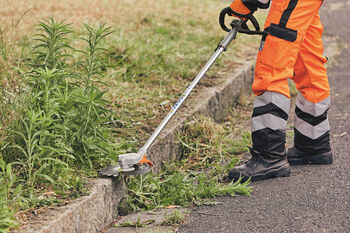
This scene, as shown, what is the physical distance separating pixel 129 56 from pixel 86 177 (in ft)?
7.22

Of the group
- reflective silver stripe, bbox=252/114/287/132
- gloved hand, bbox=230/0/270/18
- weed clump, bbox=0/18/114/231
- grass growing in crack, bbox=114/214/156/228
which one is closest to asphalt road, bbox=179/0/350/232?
grass growing in crack, bbox=114/214/156/228

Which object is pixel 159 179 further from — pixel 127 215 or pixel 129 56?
pixel 129 56

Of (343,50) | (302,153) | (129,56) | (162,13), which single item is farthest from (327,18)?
(302,153)

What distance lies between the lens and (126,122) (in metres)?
3.64

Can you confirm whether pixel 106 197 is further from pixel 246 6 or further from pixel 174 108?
pixel 246 6

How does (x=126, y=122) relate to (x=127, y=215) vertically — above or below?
above

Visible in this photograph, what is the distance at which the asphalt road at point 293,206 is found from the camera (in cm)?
269

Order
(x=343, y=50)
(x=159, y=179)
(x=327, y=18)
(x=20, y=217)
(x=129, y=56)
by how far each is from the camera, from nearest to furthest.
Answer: (x=20, y=217) → (x=159, y=179) → (x=129, y=56) → (x=343, y=50) → (x=327, y=18)

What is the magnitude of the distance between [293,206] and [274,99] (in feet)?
2.29

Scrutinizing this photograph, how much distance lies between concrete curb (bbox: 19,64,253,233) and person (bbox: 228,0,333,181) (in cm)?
49

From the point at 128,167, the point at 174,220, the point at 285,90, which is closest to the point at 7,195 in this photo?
the point at 128,167

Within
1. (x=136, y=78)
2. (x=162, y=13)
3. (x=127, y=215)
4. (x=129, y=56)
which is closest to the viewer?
(x=127, y=215)

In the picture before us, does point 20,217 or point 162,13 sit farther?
point 162,13

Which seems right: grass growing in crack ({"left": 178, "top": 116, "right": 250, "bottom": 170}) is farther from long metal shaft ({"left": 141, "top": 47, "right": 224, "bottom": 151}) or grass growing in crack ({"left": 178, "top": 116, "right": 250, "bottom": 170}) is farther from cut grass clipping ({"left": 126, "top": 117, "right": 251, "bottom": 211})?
long metal shaft ({"left": 141, "top": 47, "right": 224, "bottom": 151})
